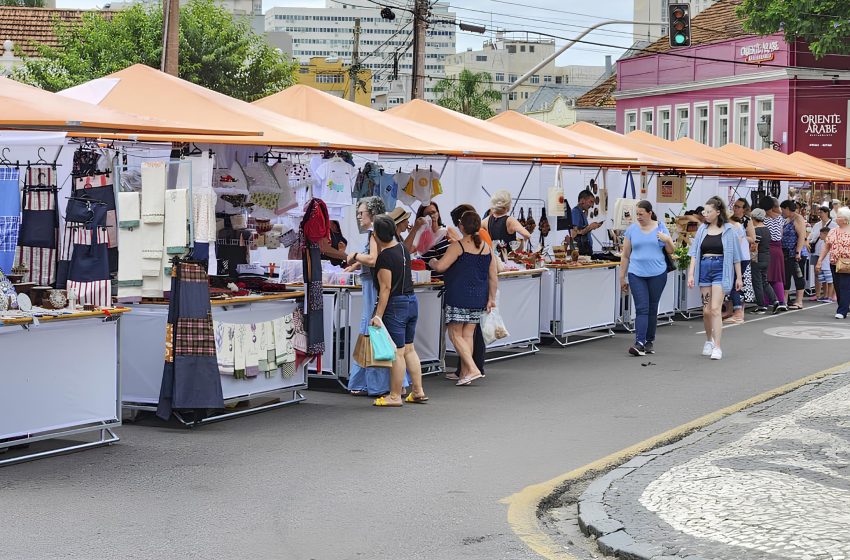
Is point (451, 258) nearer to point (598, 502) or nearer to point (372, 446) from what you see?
point (372, 446)

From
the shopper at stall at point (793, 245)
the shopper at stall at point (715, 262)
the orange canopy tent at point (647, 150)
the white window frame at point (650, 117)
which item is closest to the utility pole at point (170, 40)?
the orange canopy tent at point (647, 150)

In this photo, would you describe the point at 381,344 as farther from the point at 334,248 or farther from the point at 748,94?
the point at 748,94

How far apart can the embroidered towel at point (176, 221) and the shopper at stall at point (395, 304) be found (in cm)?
183

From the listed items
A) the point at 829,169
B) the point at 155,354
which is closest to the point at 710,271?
the point at 155,354

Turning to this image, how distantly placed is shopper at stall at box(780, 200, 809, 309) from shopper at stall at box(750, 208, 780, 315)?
34.6 inches

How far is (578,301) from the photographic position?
18.0 m

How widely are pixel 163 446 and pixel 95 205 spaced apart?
2.05 metres

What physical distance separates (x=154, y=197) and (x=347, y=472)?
313 centimetres

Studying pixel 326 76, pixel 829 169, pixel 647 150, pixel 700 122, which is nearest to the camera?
pixel 647 150

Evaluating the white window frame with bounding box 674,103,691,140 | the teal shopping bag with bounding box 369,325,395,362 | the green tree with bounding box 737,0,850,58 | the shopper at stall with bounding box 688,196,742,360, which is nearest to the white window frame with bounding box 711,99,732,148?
the white window frame with bounding box 674,103,691,140

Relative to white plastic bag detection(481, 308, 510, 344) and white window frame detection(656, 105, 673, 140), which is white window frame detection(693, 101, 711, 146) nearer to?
white window frame detection(656, 105, 673, 140)

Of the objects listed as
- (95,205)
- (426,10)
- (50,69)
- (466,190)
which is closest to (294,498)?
(95,205)

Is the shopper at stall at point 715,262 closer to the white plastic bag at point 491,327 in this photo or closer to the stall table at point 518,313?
the stall table at point 518,313

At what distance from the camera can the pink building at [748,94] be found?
46.2m
